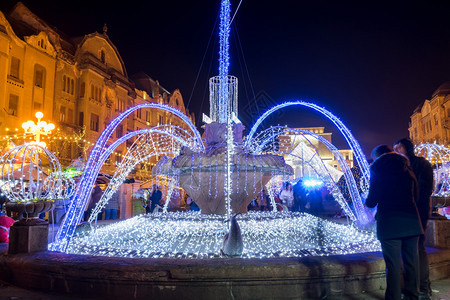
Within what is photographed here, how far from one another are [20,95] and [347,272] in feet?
91.2

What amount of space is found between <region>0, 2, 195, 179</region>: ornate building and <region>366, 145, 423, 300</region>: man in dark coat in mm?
21066

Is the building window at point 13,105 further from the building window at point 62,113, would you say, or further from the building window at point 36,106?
the building window at point 62,113

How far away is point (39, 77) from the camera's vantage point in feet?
91.4

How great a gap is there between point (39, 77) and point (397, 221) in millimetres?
30413

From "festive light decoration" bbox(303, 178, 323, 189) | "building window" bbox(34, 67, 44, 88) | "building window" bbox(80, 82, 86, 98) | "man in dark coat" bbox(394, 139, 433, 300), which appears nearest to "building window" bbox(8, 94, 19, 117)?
"building window" bbox(34, 67, 44, 88)

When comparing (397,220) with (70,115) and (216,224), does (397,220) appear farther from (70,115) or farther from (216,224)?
(70,115)

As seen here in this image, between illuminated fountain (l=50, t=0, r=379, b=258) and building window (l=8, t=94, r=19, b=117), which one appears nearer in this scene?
illuminated fountain (l=50, t=0, r=379, b=258)

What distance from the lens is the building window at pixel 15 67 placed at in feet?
82.6

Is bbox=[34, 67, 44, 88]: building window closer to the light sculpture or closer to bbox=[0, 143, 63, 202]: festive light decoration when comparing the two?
the light sculpture

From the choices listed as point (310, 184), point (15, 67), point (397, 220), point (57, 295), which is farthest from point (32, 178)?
point (15, 67)

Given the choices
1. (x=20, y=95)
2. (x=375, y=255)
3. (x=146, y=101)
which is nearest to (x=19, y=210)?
(x=375, y=255)

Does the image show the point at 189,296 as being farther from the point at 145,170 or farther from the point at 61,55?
the point at 145,170

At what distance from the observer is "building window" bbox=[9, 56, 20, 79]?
82.6 feet

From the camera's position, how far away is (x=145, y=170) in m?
39.3
